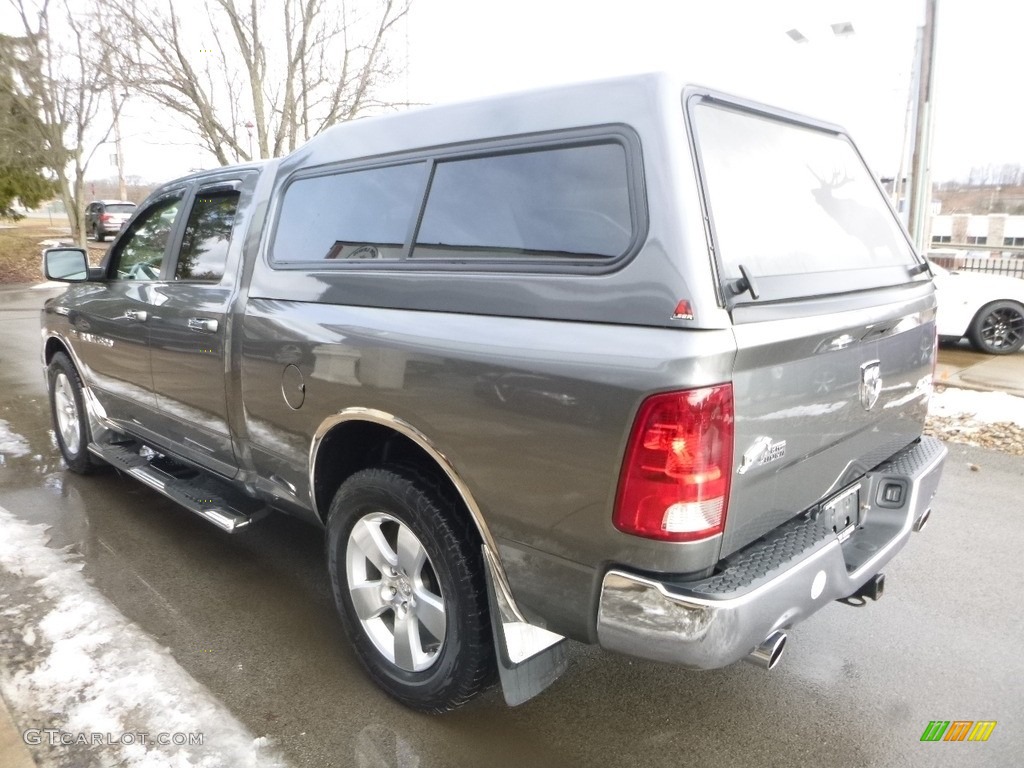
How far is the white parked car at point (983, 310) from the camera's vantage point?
31.1 feet

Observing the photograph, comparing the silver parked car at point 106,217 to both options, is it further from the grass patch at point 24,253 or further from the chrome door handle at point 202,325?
the chrome door handle at point 202,325

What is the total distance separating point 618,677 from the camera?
2965mm

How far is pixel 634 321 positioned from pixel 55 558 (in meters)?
3.48

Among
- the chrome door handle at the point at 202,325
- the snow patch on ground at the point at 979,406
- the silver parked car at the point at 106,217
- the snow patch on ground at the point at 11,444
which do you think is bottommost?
the snow patch on ground at the point at 979,406

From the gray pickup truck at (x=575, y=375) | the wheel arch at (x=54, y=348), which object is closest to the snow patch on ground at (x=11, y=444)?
the wheel arch at (x=54, y=348)

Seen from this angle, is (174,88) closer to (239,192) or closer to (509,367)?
(239,192)

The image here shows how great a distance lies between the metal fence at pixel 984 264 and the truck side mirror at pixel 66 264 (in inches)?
647

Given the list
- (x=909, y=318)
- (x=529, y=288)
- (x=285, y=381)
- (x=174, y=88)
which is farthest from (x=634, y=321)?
(x=174, y=88)

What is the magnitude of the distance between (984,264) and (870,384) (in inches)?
750

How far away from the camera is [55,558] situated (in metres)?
3.92

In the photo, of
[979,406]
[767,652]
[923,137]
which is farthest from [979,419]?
[767,652]

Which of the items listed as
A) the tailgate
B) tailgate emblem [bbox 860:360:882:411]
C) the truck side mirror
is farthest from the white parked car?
the truck side mirror

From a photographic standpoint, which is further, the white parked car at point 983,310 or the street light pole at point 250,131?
the street light pole at point 250,131

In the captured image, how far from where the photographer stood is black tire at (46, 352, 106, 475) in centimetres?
497
